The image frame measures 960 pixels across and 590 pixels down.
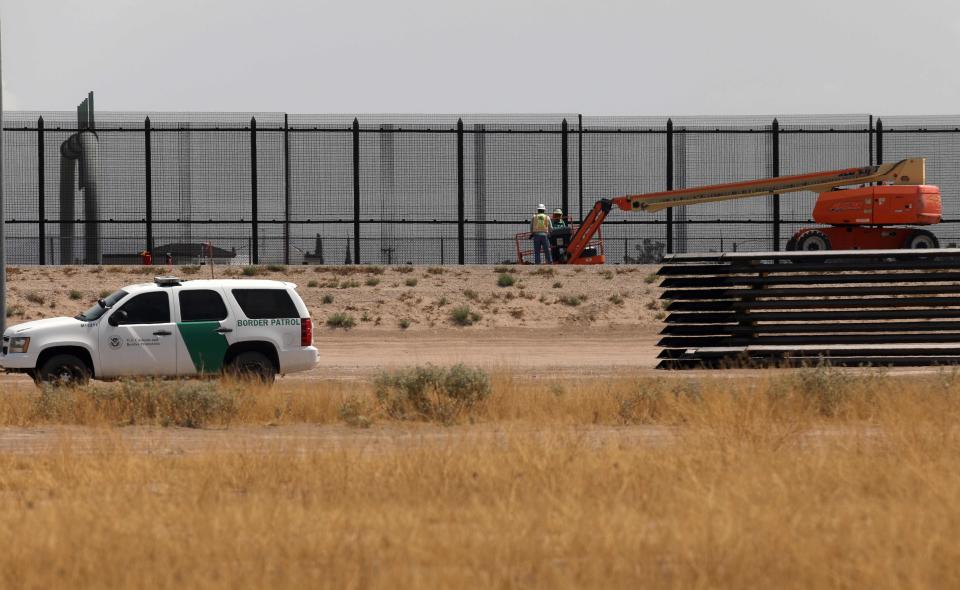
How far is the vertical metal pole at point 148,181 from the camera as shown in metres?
38.4

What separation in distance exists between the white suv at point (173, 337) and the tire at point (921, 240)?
2245cm

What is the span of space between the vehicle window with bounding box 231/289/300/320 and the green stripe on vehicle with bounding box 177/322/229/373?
1.53 ft

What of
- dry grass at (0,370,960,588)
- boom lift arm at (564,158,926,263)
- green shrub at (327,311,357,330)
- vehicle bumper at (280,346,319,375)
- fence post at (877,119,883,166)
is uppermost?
fence post at (877,119,883,166)

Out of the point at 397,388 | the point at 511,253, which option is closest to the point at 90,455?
the point at 397,388

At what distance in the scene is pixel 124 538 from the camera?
8383 millimetres

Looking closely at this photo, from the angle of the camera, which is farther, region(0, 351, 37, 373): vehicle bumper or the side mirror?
the side mirror

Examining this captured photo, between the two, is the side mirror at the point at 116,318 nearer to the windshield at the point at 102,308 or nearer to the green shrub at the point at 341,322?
the windshield at the point at 102,308

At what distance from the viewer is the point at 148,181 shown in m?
38.4

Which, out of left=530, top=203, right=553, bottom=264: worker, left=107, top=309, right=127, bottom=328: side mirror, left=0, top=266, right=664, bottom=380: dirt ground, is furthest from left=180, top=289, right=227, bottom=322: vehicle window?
left=530, top=203, right=553, bottom=264: worker

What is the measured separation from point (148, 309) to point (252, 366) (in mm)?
1628

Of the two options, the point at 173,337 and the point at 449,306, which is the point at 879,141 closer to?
the point at 449,306

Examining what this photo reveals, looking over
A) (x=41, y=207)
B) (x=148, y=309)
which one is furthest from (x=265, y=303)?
(x=41, y=207)

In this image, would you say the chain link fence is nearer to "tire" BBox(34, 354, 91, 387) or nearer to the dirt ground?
the dirt ground

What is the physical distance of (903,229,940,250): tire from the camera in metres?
36.6
